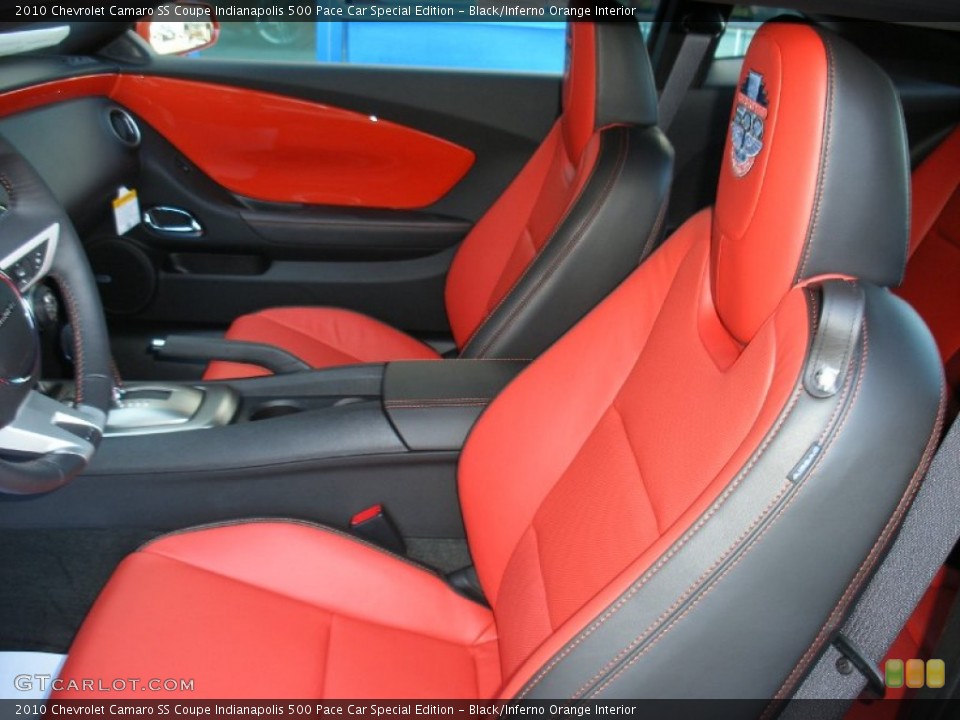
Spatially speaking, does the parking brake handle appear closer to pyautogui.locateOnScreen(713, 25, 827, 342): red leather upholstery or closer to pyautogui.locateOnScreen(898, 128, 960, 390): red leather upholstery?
pyautogui.locateOnScreen(713, 25, 827, 342): red leather upholstery

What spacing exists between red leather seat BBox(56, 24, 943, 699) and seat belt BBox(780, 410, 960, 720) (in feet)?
0.26

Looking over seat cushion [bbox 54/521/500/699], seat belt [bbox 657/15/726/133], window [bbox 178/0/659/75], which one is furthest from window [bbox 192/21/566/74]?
seat cushion [bbox 54/521/500/699]

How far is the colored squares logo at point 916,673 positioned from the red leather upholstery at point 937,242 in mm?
650

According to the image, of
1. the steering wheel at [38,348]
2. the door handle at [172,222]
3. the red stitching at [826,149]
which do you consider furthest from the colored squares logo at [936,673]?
the door handle at [172,222]

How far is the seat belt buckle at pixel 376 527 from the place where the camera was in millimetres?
1137

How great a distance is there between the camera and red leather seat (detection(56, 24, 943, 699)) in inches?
24.6

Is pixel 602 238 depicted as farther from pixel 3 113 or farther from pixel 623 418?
pixel 3 113

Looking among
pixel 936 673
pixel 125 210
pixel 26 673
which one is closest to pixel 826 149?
pixel 936 673

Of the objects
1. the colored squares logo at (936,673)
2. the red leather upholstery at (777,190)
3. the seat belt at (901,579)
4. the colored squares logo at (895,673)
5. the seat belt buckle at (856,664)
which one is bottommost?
the colored squares logo at (895,673)

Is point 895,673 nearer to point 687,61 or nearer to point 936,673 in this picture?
point 936,673

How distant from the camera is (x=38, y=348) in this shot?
3.03 ft

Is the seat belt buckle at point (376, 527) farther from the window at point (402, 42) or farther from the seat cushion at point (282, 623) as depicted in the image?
the window at point (402, 42)

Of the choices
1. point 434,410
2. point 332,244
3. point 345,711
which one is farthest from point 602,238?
point 332,244

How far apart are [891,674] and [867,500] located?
0.37 meters
